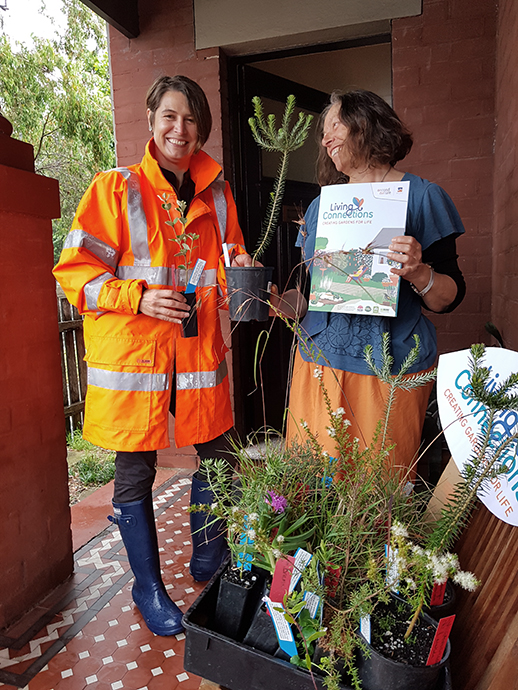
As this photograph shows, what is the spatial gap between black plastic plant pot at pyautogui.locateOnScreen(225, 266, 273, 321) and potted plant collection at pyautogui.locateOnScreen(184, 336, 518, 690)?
0.53 m

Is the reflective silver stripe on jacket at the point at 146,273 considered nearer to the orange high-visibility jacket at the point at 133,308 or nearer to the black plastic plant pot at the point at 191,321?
the orange high-visibility jacket at the point at 133,308

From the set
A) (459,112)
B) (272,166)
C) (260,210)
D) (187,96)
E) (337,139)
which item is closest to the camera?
(337,139)

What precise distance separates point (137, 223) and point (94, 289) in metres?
0.27

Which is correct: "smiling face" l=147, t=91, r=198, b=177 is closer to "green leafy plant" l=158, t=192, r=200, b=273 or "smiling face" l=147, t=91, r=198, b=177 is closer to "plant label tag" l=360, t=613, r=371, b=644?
"green leafy plant" l=158, t=192, r=200, b=273

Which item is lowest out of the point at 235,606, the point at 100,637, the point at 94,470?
the point at 94,470

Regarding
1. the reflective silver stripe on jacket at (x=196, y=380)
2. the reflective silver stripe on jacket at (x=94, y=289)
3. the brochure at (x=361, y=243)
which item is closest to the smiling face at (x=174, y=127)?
the reflective silver stripe on jacket at (x=94, y=289)

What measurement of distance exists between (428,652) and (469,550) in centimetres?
28

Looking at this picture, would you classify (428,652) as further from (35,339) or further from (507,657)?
(35,339)

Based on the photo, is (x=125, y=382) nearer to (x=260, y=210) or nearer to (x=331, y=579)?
(x=331, y=579)

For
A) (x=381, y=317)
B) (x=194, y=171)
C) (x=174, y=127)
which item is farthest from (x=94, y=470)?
(x=381, y=317)

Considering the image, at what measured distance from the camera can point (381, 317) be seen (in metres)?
1.50

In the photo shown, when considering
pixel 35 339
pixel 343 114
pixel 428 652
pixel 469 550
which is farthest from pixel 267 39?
pixel 428 652

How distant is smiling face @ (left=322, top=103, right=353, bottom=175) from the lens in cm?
154

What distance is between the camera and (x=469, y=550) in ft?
3.40
